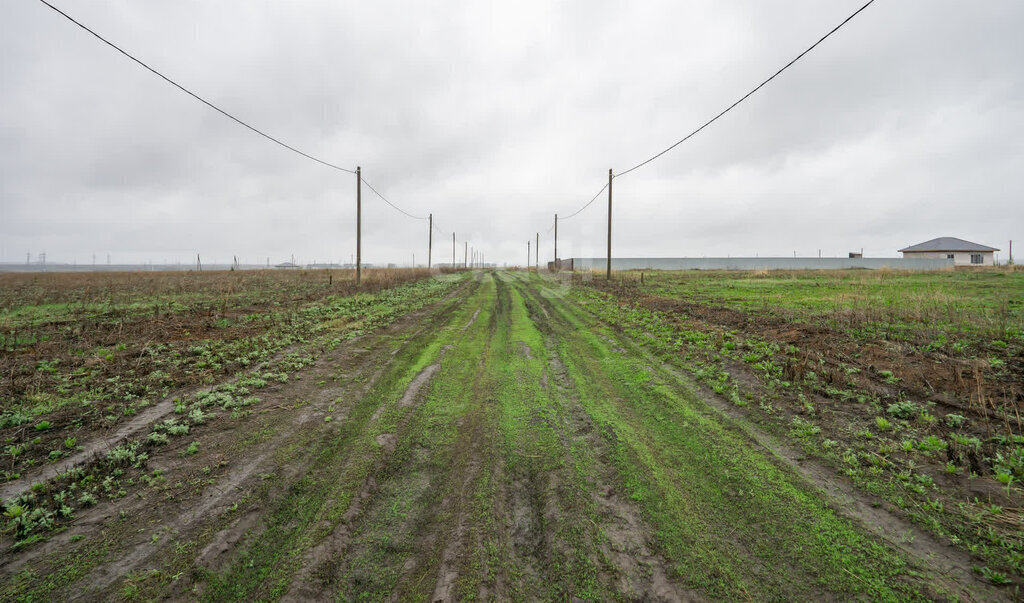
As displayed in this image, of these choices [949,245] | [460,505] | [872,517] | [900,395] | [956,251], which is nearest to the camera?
[872,517]

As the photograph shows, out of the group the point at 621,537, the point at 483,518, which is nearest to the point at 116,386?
the point at 483,518

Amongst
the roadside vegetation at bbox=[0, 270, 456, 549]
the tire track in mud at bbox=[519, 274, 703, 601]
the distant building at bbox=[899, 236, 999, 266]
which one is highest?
the distant building at bbox=[899, 236, 999, 266]

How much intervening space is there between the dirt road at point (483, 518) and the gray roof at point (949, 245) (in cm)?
7706

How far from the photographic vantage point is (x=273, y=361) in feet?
23.7

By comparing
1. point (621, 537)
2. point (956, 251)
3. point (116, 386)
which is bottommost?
point (621, 537)

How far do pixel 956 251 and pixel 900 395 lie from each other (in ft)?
241

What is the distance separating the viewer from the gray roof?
51.8 metres

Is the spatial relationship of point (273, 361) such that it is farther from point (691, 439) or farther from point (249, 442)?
point (691, 439)

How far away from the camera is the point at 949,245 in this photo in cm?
5344

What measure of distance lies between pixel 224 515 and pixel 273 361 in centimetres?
487

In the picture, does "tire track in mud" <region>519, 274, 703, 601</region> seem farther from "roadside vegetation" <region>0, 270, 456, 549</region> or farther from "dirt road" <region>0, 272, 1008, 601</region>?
"roadside vegetation" <region>0, 270, 456, 549</region>

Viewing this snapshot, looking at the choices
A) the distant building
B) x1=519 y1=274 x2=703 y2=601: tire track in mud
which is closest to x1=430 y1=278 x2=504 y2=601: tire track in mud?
x1=519 y1=274 x2=703 y2=601: tire track in mud

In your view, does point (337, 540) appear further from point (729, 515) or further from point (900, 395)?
point (900, 395)

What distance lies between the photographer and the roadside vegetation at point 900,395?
3051 millimetres
